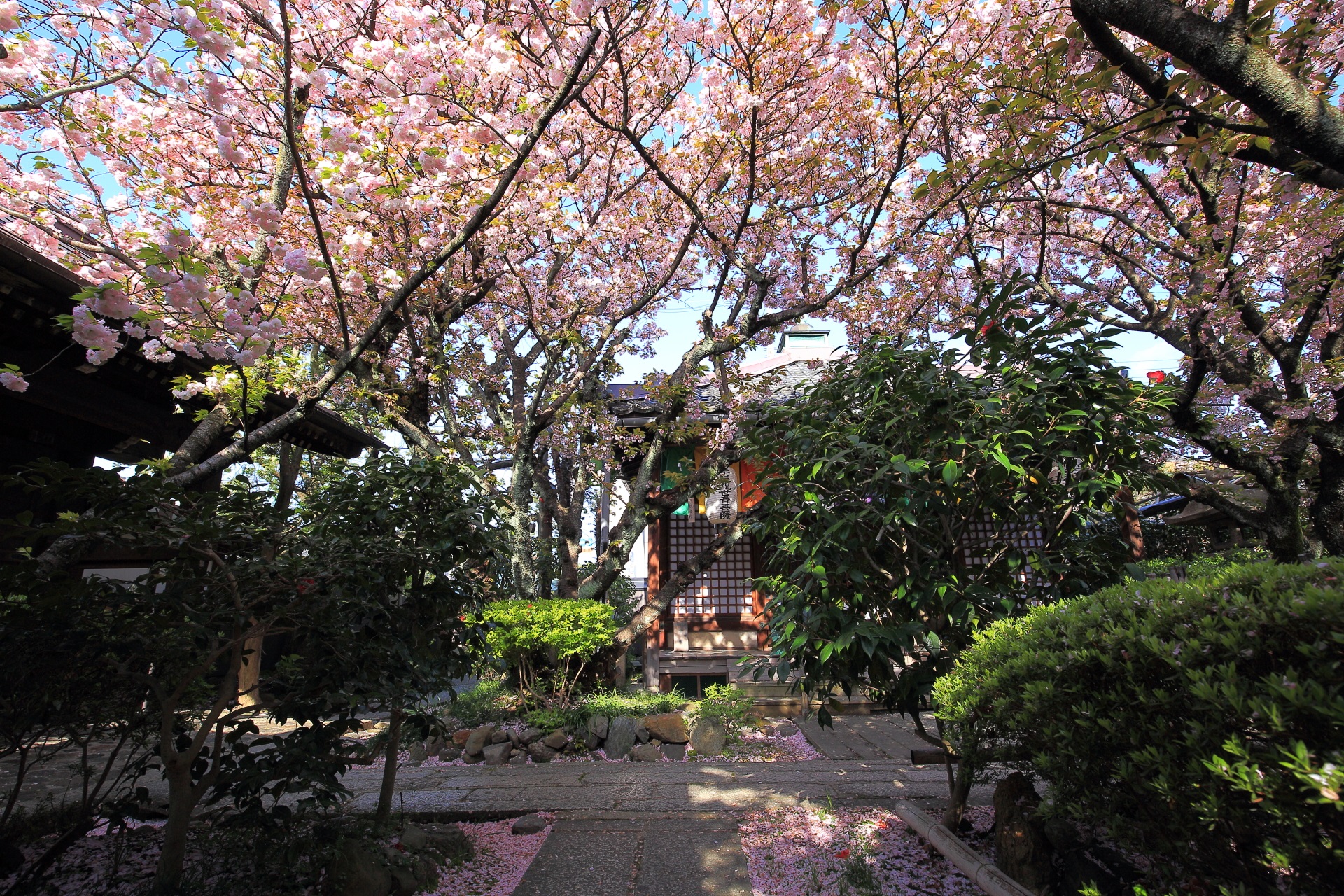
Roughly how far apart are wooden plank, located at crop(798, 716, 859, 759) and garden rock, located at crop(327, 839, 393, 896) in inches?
161

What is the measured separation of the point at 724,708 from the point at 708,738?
1.81 feet

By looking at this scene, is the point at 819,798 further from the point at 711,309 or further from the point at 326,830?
the point at 711,309

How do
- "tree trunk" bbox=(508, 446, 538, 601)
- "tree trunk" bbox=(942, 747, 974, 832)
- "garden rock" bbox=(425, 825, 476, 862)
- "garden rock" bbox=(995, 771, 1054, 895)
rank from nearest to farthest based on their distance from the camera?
"garden rock" bbox=(995, 771, 1054, 895)
"tree trunk" bbox=(942, 747, 974, 832)
"garden rock" bbox=(425, 825, 476, 862)
"tree trunk" bbox=(508, 446, 538, 601)

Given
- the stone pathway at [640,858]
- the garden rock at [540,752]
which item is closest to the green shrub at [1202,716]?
the stone pathway at [640,858]

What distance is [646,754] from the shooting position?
6.08m

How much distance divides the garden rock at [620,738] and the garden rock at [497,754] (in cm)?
98

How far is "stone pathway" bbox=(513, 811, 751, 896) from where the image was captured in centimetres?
331

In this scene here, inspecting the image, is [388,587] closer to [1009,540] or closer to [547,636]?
[547,636]

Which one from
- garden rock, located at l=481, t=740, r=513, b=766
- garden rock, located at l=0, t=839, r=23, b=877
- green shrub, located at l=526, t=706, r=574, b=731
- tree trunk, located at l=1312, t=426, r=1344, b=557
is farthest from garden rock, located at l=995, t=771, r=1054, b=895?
tree trunk, located at l=1312, t=426, r=1344, b=557

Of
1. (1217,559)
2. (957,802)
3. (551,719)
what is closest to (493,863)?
(957,802)

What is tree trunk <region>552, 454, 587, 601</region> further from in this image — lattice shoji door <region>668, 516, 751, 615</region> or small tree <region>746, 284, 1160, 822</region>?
small tree <region>746, 284, 1160, 822</region>

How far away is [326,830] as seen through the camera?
2.92 metres

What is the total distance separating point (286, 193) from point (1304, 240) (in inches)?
379

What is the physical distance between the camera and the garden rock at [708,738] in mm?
6145
